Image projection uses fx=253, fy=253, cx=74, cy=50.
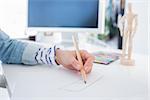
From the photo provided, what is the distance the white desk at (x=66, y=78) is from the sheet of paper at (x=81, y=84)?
0.04 feet

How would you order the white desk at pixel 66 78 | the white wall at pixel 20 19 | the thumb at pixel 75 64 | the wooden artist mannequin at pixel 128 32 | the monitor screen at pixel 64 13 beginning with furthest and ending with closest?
the white wall at pixel 20 19 → the monitor screen at pixel 64 13 → the wooden artist mannequin at pixel 128 32 → the thumb at pixel 75 64 → the white desk at pixel 66 78

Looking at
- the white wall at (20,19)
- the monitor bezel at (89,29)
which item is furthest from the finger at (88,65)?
the white wall at (20,19)

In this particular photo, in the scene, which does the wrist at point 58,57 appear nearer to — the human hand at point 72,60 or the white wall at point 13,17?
the human hand at point 72,60

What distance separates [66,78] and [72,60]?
78 mm

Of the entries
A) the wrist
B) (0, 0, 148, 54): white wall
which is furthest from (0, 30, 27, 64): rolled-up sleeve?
(0, 0, 148, 54): white wall

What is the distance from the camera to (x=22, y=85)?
0.68 metres

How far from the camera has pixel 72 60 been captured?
0.80 meters

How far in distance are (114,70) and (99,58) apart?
152 mm

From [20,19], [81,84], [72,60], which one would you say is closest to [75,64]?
[72,60]

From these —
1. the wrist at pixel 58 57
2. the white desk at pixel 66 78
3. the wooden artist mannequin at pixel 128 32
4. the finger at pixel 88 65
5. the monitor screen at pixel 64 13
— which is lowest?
the white desk at pixel 66 78

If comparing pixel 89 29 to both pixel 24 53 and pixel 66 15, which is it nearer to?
pixel 66 15

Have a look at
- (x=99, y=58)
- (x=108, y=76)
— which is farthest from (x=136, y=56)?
(x=108, y=76)

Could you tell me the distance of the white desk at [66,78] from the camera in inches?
24.2

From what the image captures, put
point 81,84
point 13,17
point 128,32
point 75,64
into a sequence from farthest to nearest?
1. point 13,17
2. point 128,32
3. point 75,64
4. point 81,84
